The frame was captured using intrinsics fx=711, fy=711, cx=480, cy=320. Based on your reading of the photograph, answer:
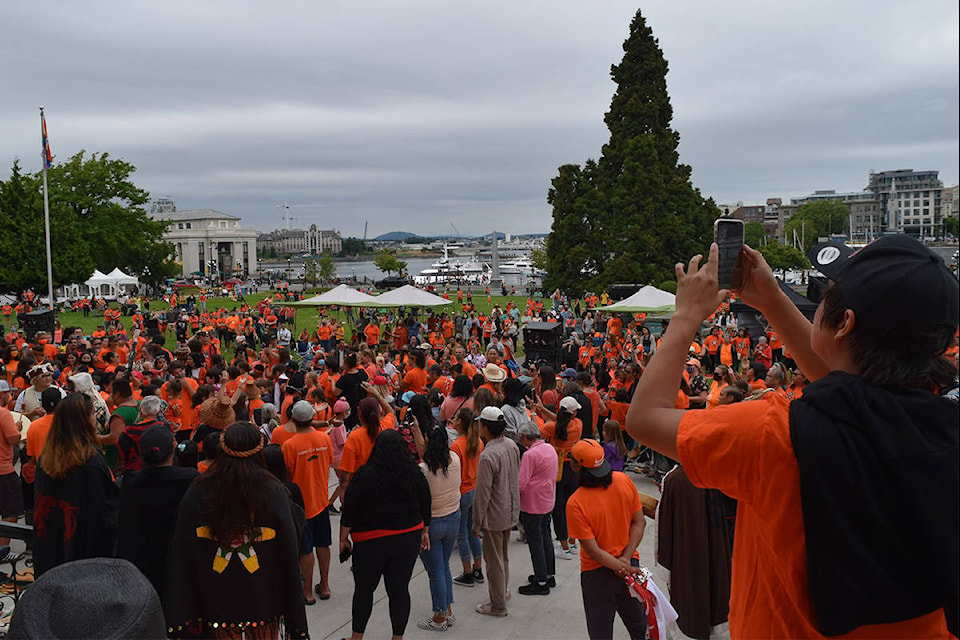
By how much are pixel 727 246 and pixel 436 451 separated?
13.4 ft

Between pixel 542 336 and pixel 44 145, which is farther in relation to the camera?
pixel 44 145

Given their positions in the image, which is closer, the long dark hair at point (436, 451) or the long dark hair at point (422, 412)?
the long dark hair at point (436, 451)

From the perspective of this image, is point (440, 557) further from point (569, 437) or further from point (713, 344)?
point (713, 344)

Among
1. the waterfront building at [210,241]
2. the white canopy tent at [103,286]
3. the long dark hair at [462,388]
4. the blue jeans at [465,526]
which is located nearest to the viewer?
the blue jeans at [465,526]

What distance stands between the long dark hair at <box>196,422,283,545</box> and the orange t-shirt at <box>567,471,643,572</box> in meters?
1.84

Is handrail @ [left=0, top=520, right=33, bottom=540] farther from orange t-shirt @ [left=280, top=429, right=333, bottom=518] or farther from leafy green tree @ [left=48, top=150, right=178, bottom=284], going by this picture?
leafy green tree @ [left=48, top=150, right=178, bottom=284]

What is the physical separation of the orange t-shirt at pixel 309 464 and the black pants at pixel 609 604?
8.43 feet

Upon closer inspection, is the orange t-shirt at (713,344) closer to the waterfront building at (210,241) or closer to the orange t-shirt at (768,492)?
the orange t-shirt at (768,492)

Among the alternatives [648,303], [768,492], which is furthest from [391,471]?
[648,303]

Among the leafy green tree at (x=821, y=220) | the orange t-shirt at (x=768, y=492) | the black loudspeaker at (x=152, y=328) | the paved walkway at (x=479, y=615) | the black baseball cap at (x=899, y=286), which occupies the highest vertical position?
the leafy green tree at (x=821, y=220)

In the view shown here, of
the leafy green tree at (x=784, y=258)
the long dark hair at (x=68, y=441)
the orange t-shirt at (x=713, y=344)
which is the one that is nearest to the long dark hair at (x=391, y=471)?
the long dark hair at (x=68, y=441)

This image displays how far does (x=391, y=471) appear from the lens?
4898 millimetres

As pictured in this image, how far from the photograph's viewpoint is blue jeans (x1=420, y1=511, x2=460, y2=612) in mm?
5500

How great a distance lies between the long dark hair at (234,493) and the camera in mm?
3756
